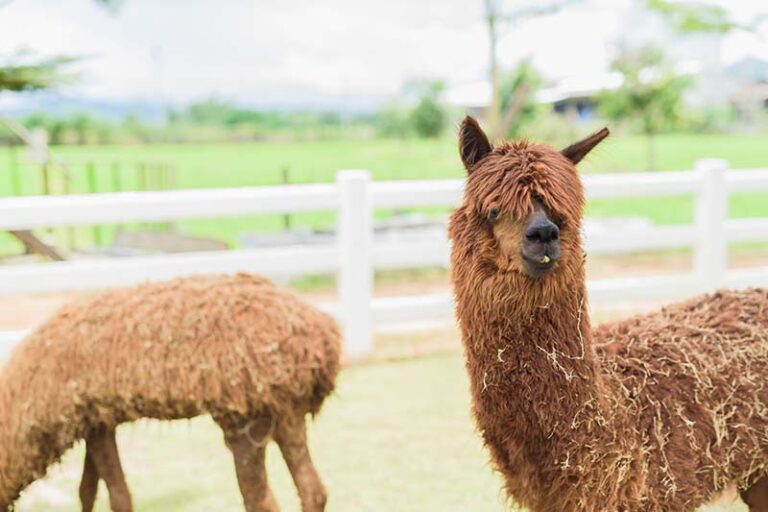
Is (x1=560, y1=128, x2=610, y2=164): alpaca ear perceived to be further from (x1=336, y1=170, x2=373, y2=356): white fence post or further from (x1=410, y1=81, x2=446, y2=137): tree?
(x1=410, y1=81, x2=446, y2=137): tree

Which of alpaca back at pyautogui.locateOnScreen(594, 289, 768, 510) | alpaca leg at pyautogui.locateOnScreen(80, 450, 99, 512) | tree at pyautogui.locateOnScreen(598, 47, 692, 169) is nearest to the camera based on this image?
alpaca back at pyautogui.locateOnScreen(594, 289, 768, 510)

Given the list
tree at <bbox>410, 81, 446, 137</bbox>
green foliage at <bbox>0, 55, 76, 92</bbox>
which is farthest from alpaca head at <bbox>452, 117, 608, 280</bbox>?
tree at <bbox>410, 81, 446, 137</bbox>

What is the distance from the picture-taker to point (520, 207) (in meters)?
2.51

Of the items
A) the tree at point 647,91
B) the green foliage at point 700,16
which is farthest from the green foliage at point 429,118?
A: the green foliage at point 700,16

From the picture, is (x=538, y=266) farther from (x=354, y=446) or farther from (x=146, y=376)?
(x=354, y=446)

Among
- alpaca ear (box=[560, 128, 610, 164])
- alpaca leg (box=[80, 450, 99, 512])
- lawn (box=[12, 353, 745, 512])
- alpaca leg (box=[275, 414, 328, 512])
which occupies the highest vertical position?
Result: alpaca ear (box=[560, 128, 610, 164])

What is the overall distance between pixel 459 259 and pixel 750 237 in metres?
6.35

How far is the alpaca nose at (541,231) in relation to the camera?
7.97ft

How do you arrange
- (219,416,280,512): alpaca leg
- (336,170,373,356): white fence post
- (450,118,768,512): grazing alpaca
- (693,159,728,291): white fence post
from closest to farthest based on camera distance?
(450,118,768,512): grazing alpaca, (219,416,280,512): alpaca leg, (336,170,373,356): white fence post, (693,159,728,291): white fence post

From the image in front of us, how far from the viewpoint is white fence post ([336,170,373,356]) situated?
673 cm

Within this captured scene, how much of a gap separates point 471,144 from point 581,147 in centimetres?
36

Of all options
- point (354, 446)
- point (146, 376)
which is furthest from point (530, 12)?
point (146, 376)

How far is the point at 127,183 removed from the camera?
2862cm

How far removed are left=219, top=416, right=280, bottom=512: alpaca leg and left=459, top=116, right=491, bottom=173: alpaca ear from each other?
1.44m
